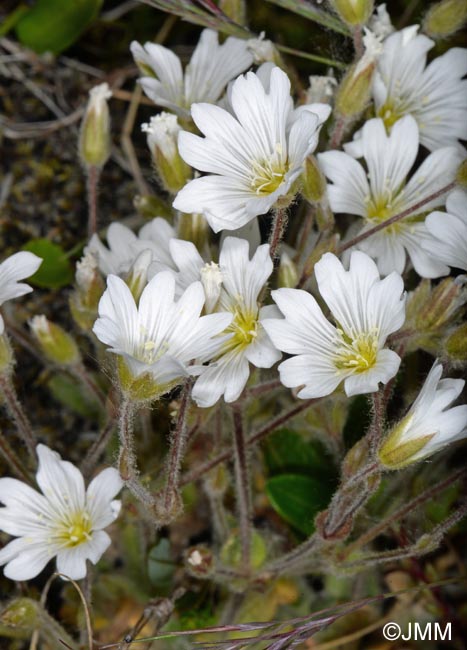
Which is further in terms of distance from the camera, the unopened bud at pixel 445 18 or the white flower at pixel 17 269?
the unopened bud at pixel 445 18

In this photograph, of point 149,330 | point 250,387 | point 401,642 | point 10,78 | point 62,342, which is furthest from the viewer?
point 10,78

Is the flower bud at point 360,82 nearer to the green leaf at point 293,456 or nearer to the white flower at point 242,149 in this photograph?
the white flower at point 242,149

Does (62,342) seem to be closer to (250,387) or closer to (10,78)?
(250,387)

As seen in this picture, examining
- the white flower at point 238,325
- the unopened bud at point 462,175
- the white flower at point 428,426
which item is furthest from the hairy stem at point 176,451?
the unopened bud at point 462,175

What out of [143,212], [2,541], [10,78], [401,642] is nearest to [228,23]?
[143,212]

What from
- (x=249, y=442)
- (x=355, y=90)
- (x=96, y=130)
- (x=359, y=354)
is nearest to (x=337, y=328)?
(x=359, y=354)
